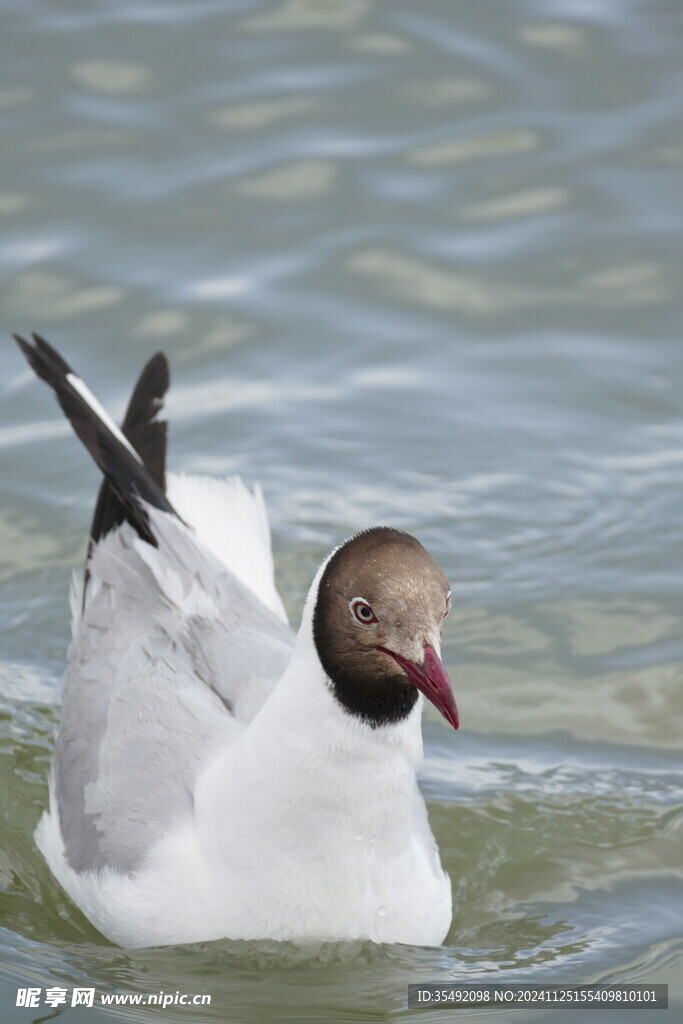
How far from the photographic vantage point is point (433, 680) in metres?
4.21

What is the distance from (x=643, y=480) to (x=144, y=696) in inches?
127

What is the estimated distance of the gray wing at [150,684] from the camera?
17.0 ft

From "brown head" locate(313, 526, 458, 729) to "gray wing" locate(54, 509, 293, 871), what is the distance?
0.83 m

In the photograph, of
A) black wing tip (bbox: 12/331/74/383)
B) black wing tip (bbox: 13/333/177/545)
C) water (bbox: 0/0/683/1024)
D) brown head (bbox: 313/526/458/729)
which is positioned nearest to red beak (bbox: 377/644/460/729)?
brown head (bbox: 313/526/458/729)

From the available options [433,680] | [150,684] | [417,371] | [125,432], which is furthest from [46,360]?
[433,680]

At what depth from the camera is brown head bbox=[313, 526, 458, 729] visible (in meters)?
4.27

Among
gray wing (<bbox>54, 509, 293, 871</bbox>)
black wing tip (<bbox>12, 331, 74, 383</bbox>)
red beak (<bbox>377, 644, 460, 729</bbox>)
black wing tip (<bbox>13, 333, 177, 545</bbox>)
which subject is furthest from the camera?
black wing tip (<bbox>12, 331, 74, 383</bbox>)

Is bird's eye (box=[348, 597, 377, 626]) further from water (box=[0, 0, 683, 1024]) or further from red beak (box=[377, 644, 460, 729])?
water (box=[0, 0, 683, 1024])

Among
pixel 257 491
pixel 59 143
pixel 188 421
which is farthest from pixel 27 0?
pixel 257 491

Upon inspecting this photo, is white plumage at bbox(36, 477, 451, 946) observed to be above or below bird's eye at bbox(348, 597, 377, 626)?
below

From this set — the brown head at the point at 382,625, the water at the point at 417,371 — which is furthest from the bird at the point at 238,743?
the water at the point at 417,371

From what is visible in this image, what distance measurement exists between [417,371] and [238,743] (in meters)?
3.96

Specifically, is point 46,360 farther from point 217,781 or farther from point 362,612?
point 362,612

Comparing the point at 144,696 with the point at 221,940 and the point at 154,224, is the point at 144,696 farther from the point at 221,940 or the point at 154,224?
the point at 154,224
